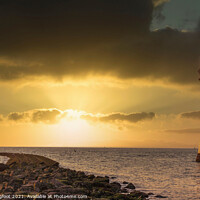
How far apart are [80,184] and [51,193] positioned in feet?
22.0

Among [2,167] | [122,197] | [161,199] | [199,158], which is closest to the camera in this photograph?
[122,197]

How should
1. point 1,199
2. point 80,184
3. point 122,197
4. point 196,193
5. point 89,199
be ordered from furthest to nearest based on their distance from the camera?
point 196,193
point 80,184
point 122,197
point 89,199
point 1,199

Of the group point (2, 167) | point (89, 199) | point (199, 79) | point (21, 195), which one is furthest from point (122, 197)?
point (199, 79)

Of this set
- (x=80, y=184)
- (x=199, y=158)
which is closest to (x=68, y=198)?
(x=80, y=184)

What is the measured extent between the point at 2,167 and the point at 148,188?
2058 cm

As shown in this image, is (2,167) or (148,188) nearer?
(148,188)

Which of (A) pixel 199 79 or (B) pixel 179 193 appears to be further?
(A) pixel 199 79

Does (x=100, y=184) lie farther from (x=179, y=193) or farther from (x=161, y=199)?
(x=179, y=193)

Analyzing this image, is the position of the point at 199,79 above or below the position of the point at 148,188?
above

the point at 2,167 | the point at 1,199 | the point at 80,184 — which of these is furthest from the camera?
the point at 2,167

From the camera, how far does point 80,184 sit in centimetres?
2292

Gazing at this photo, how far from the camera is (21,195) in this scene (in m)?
16.0

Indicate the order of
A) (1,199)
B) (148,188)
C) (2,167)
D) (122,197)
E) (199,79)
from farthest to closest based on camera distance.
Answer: (199,79) < (2,167) < (148,188) < (122,197) < (1,199)

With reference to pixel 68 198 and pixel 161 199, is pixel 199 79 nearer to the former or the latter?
pixel 161 199
